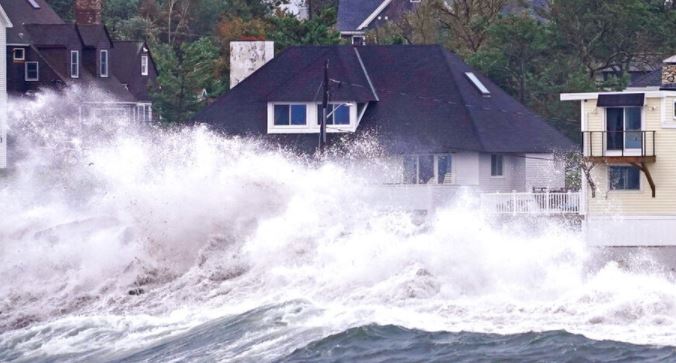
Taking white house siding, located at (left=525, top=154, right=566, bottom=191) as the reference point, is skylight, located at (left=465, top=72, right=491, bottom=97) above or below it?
above

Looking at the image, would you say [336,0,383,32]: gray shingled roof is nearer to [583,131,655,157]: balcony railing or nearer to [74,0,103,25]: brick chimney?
[74,0,103,25]: brick chimney

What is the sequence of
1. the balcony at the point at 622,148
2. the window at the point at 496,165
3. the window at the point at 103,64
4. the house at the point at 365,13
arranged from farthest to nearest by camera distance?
the house at the point at 365,13
the window at the point at 103,64
the window at the point at 496,165
the balcony at the point at 622,148

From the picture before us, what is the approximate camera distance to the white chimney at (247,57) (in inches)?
2338

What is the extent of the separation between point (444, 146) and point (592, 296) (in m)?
20.2

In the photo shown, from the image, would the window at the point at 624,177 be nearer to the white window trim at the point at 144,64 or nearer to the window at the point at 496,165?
the window at the point at 496,165

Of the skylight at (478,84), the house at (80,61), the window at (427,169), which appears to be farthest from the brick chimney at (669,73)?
the house at (80,61)

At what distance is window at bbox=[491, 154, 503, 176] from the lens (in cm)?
5194

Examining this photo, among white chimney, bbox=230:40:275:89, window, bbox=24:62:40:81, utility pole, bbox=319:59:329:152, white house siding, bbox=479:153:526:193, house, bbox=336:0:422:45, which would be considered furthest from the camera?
house, bbox=336:0:422:45

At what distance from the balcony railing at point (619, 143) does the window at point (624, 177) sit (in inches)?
16.9

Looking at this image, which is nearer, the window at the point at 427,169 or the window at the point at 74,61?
the window at the point at 427,169

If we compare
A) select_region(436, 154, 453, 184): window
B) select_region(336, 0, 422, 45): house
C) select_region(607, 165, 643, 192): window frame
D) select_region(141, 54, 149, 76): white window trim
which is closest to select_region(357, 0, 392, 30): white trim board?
select_region(336, 0, 422, 45): house

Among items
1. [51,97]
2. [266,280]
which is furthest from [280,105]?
[266,280]

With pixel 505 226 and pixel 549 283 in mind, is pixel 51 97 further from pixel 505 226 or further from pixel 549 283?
pixel 549 283

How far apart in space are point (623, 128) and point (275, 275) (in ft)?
43.3
